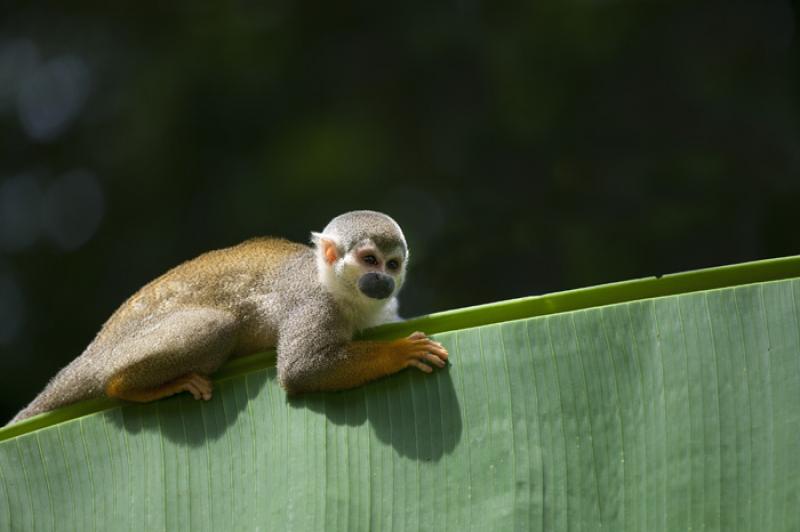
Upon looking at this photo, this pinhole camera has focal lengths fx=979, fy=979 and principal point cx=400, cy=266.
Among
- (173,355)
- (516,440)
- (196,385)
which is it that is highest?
(173,355)

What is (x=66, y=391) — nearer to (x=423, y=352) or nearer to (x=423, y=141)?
(x=423, y=352)

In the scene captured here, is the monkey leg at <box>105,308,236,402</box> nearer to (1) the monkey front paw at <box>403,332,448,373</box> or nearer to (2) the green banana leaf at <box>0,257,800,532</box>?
(2) the green banana leaf at <box>0,257,800,532</box>

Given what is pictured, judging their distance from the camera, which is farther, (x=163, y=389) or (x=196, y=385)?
(x=163, y=389)

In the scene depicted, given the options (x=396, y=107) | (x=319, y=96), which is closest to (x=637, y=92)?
(x=396, y=107)

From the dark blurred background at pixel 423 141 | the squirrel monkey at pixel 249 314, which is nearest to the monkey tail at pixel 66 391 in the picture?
the squirrel monkey at pixel 249 314

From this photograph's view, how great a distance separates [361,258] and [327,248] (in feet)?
0.58

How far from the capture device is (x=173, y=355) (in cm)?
349

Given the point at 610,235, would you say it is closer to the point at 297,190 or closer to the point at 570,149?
the point at 570,149

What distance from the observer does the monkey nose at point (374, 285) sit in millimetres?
3762

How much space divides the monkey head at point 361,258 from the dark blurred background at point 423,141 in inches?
181

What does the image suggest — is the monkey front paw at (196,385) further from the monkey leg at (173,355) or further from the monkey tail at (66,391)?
the monkey tail at (66,391)

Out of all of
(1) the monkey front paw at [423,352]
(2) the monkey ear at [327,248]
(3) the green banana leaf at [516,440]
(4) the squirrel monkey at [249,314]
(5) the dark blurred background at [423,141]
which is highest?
(5) the dark blurred background at [423,141]

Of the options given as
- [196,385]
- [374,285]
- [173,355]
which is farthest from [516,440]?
[173,355]

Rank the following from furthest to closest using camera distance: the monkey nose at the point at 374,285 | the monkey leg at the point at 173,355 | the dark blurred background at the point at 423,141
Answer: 1. the dark blurred background at the point at 423,141
2. the monkey nose at the point at 374,285
3. the monkey leg at the point at 173,355
